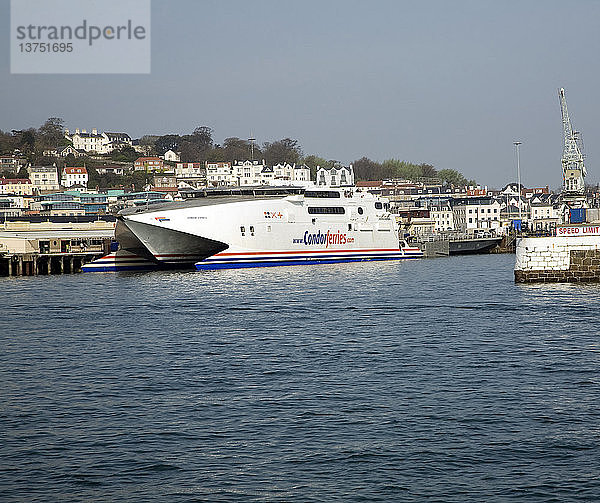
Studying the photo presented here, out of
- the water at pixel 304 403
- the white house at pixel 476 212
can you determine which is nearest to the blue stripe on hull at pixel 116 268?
the water at pixel 304 403

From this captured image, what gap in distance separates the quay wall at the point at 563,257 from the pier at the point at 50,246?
3934cm

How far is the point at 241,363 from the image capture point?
80.1 ft

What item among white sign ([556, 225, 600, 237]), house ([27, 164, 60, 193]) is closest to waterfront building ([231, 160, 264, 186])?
house ([27, 164, 60, 193])

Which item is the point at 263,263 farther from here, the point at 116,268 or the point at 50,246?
the point at 50,246

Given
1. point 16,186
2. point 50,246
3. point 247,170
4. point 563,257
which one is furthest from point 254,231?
point 16,186

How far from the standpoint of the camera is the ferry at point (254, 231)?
60.4 meters

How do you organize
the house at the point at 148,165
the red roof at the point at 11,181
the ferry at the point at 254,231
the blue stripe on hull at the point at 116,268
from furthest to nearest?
the house at the point at 148,165
the red roof at the point at 11,181
the blue stripe on hull at the point at 116,268
the ferry at the point at 254,231

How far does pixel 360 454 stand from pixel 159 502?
3844 mm

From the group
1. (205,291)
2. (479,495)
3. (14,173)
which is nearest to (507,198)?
(14,173)

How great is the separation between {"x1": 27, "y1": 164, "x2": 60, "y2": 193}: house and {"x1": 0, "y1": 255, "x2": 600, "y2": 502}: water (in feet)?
474

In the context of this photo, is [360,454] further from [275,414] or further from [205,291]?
[205,291]

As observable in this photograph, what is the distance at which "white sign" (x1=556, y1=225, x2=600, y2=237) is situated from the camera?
41.3 m

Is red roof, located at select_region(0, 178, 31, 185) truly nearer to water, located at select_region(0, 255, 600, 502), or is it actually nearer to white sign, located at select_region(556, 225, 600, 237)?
water, located at select_region(0, 255, 600, 502)

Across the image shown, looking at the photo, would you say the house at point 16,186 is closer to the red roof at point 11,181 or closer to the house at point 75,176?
the red roof at point 11,181
